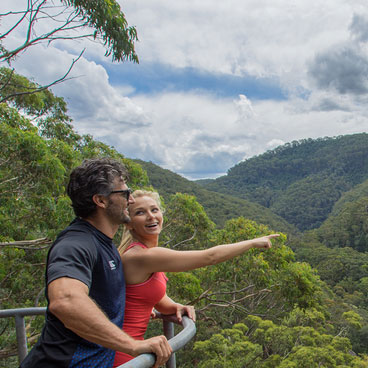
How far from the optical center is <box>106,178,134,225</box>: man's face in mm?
1151

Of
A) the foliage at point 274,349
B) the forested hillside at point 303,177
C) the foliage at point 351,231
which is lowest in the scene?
the foliage at point 351,231

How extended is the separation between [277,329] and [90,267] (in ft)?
23.5

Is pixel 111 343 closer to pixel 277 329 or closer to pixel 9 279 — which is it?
Answer: pixel 9 279

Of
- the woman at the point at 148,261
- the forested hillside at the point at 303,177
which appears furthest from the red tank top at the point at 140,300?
the forested hillside at the point at 303,177

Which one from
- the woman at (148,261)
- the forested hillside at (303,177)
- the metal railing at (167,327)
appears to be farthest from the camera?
the forested hillside at (303,177)

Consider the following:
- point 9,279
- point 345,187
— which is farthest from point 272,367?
point 345,187

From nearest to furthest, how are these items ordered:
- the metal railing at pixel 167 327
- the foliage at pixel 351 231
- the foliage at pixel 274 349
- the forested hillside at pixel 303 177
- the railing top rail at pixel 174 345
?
the railing top rail at pixel 174 345 → the metal railing at pixel 167 327 → the foliage at pixel 274 349 → the foliage at pixel 351 231 → the forested hillside at pixel 303 177

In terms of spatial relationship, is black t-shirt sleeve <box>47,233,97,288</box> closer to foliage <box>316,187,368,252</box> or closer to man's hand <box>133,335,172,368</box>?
man's hand <box>133,335,172,368</box>

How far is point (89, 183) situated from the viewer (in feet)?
3.72

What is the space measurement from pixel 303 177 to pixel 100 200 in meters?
109

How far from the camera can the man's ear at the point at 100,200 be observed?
1.12 m

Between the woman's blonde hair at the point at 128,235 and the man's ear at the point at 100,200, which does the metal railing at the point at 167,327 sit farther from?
the man's ear at the point at 100,200

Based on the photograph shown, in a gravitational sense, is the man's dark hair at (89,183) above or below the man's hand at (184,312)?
above

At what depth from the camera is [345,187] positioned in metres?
85.2
